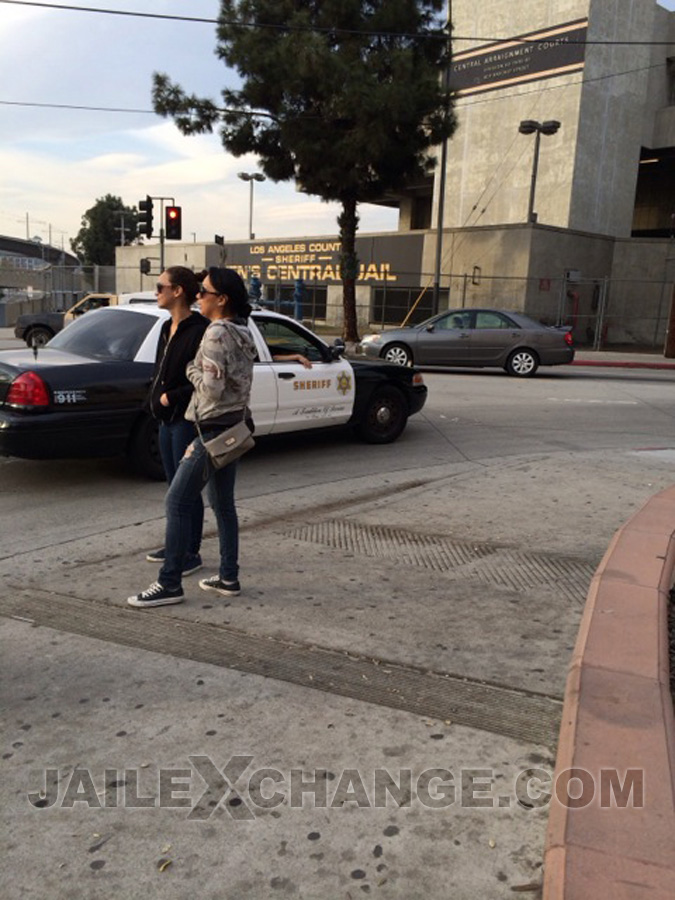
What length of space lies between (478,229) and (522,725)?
1130 inches

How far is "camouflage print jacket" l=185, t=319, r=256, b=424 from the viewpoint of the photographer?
3711 millimetres

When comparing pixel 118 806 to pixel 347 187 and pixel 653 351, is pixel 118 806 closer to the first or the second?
pixel 347 187

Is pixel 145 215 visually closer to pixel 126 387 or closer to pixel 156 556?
pixel 126 387

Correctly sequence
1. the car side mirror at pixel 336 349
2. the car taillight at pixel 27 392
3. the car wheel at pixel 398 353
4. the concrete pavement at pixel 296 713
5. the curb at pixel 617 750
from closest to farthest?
the curb at pixel 617 750 < the concrete pavement at pixel 296 713 < the car taillight at pixel 27 392 < the car side mirror at pixel 336 349 < the car wheel at pixel 398 353

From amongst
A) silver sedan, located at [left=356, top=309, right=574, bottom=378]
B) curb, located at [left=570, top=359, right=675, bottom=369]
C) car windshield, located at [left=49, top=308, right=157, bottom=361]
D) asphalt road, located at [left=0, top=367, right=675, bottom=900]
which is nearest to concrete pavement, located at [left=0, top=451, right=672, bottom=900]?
asphalt road, located at [left=0, top=367, right=675, bottom=900]

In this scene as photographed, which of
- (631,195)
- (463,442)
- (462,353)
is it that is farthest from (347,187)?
(463,442)

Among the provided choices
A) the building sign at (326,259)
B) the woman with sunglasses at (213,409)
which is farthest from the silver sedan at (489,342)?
the woman with sunglasses at (213,409)

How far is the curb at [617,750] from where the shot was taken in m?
2.01

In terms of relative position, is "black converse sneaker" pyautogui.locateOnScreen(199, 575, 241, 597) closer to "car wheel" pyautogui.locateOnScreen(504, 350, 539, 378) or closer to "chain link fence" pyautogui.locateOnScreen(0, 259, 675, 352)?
"car wheel" pyautogui.locateOnScreen(504, 350, 539, 378)

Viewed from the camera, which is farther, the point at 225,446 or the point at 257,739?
the point at 225,446

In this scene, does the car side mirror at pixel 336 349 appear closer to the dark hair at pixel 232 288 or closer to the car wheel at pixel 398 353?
the dark hair at pixel 232 288

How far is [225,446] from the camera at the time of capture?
149 inches

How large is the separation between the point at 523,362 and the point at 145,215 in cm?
1258

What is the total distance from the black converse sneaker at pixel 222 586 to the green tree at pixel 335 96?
69.8ft
